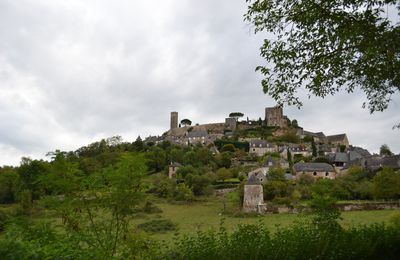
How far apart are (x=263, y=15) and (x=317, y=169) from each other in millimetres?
58990

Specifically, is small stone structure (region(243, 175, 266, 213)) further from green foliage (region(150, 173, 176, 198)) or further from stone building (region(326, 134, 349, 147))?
stone building (region(326, 134, 349, 147))

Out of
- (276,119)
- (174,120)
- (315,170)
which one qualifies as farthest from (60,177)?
(174,120)

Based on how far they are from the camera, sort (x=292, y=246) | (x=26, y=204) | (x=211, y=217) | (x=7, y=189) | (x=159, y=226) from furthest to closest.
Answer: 1. (x=7, y=189)
2. (x=211, y=217)
3. (x=159, y=226)
4. (x=26, y=204)
5. (x=292, y=246)

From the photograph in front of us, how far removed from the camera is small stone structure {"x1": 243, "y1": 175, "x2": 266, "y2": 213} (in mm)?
A: 44531

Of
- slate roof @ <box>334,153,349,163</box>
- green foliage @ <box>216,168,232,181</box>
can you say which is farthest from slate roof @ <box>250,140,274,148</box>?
green foliage @ <box>216,168,232,181</box>

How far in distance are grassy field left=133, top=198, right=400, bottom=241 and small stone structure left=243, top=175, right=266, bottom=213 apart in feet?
7.71

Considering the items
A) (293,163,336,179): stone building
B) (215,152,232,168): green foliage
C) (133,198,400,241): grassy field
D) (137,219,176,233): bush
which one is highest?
(215,152,232,168): green foliage

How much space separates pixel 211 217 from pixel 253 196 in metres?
6.87

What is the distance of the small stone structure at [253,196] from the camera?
44.5m

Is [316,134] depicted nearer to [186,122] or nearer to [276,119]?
[276,119]

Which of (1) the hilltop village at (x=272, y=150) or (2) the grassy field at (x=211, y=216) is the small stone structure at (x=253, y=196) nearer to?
(1) the hilltop village at (x=272, y=150)

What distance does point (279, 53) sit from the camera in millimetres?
9625

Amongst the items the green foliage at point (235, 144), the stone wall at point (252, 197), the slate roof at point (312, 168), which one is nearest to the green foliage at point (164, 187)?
the stone wall at point (252, 197)

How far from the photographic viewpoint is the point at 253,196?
45.1 m
